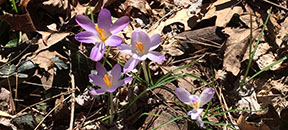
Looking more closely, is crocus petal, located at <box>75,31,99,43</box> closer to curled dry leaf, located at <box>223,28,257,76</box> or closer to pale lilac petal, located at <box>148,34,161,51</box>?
pale lilac petal, located at <box>148,34,161,51</box>

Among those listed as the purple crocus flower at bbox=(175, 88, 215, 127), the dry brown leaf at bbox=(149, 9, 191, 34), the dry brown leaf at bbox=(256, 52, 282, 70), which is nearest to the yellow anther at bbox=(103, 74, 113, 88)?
the purple crocus flower at bbox=(175, 88, 215, 127)

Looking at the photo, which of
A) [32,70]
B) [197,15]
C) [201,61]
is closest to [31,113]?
[32,70]

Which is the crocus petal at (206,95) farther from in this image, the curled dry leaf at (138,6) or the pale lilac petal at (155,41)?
the curled dry leaf at (138,6)

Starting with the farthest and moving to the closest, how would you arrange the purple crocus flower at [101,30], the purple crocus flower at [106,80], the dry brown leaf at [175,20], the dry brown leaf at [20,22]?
1. the dry brown leaf at [175,20]
2. the dry brown leaf at [20,22]
3. the purple crocus flower at [101,30]
4. the purple crocus flower at [106,80]

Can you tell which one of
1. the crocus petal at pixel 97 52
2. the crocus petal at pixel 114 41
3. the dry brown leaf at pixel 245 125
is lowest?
the dry brown leaf at pixel 245 125

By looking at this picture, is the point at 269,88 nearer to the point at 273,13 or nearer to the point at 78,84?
the point at 273,13

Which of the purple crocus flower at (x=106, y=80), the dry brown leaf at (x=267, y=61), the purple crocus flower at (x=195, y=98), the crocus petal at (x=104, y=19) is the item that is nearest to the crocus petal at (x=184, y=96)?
the purple crocus flower at (x=195, y=98)

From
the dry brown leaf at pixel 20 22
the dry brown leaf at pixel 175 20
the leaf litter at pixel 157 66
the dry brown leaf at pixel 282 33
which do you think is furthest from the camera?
the dry brown leaf at pixel 175 20
